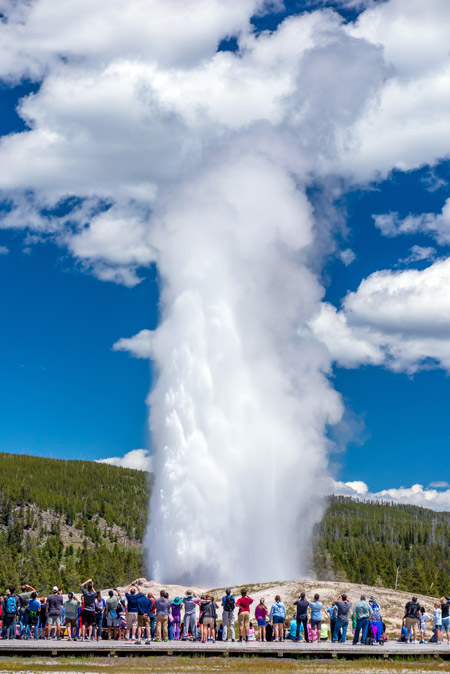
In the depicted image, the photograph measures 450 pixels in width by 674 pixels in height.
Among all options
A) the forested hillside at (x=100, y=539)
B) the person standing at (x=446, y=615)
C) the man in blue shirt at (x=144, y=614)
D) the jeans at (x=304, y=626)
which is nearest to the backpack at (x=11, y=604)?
the man in blue shirt at (x=144, y=614)

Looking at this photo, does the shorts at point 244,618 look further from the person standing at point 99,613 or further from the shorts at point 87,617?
the shorts at point 87,617

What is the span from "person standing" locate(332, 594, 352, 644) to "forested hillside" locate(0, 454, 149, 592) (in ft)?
191

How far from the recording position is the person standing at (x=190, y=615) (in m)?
22.5

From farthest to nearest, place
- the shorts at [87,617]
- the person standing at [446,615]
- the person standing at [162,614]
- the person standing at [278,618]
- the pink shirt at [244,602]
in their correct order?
the person standing at [446,615] → the person standing at [278,618] → the shorts at [87,617] → the person standing at [162,614] → the pink shirt at [244,602]

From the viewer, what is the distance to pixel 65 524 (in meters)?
152

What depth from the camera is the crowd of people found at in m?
22.0

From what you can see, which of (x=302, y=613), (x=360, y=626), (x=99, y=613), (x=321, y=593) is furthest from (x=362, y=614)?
(x=321, y=593)

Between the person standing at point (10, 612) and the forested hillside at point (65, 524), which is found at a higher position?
the forested hillside at point (65, 524)

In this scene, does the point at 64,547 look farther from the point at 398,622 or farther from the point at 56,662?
the point at 56,662

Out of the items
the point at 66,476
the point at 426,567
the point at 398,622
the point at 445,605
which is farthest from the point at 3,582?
the point at 66,476

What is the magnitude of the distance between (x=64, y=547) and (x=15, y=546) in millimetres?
24767

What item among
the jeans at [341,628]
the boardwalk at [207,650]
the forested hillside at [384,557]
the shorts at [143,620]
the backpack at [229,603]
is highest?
the forested hillside at [384,557]

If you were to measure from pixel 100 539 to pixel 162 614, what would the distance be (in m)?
122

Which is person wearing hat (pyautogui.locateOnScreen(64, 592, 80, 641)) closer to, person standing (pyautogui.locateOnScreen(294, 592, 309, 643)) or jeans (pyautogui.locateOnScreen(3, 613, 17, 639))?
jeans (pyautogui.locateOnScreen(3, 613, 17, 639))
